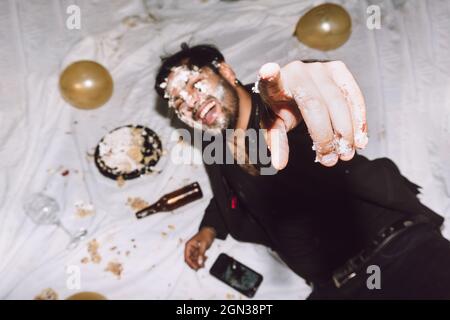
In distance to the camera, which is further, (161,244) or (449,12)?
(449,12)

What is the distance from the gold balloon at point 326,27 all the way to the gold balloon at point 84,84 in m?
0.88

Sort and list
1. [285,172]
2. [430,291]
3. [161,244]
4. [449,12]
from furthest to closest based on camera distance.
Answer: [449,12] → [161,244] → [285,172] → [430,291]

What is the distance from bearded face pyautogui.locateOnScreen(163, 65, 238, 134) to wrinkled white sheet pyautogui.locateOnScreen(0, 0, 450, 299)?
0.41 metres

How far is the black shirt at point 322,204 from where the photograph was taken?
53.1 inches

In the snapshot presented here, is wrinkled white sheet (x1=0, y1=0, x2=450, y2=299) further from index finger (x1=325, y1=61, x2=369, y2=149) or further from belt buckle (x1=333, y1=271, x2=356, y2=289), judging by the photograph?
index finger (x1=325, y1=61, x2=369, y2=149)

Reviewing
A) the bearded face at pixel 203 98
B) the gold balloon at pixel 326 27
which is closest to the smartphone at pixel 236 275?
the bearded face at pixel 203 98

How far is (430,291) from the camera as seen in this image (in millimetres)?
1248

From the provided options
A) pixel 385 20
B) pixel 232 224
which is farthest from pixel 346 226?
pixel 385 20

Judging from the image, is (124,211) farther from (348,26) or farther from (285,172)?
(348,26)

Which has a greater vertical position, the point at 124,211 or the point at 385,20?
the point at 385,20

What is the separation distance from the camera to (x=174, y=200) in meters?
1.73

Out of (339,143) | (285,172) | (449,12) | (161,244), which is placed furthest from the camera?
(449,12)

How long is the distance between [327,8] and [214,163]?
83 centimetres
